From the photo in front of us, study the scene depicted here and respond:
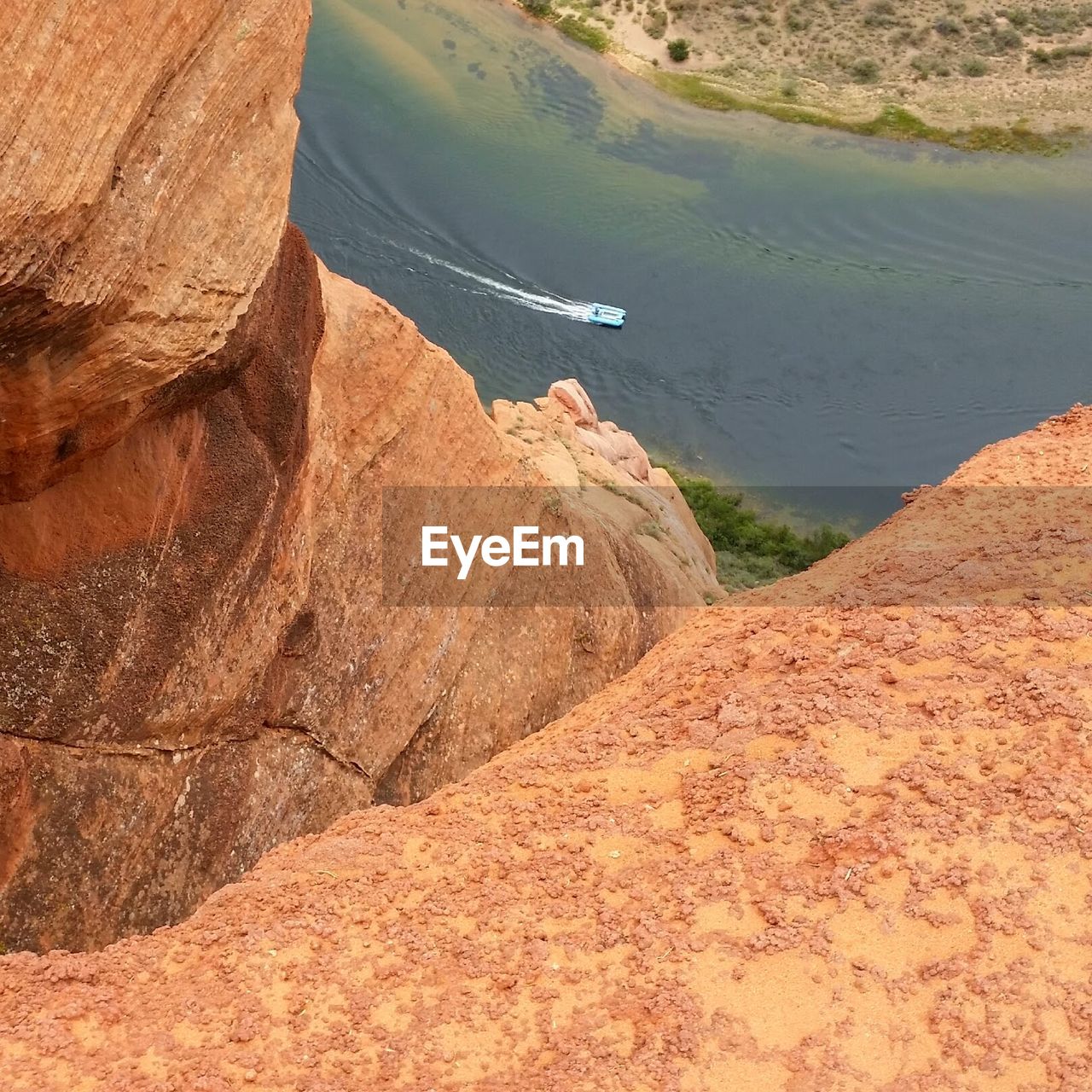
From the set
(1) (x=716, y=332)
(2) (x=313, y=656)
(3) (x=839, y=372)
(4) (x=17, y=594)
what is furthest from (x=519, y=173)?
(4) (x=17, y=594)

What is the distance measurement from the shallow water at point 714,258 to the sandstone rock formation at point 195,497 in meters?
20.2

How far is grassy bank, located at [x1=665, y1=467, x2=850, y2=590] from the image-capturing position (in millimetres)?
29609

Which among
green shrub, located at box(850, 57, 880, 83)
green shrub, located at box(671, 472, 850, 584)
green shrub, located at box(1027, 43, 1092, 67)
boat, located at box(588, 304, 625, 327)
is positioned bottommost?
green shrub, located at box(671, 472, 850, 584)

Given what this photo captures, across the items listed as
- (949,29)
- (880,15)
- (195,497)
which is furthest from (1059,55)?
(195,497)

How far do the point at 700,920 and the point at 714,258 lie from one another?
31.3 m

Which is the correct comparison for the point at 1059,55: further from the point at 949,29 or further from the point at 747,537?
the point at 747,537

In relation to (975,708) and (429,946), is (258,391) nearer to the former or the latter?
(429,946)

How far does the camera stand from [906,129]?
40.1m

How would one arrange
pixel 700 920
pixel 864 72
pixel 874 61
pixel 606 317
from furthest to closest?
pixel 874 61
pixel 864 72
pixel 606 317
pixel 700 920

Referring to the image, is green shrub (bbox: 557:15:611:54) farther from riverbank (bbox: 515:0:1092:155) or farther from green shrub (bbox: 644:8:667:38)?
green shrub (bbox: 644:8:667:38)

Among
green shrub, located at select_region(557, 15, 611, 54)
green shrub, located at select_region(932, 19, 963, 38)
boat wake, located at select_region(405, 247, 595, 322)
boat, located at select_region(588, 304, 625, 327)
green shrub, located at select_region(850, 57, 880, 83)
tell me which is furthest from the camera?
green shrub, located at select_region(932, 19, 963, 38)

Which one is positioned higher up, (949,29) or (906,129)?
(949,29)

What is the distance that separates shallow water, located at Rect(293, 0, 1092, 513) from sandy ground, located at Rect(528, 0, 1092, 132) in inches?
95.6

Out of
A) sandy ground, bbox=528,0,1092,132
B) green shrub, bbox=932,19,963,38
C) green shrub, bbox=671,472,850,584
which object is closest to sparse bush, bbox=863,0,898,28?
sandy ground, bbox=528,0,1092,132
